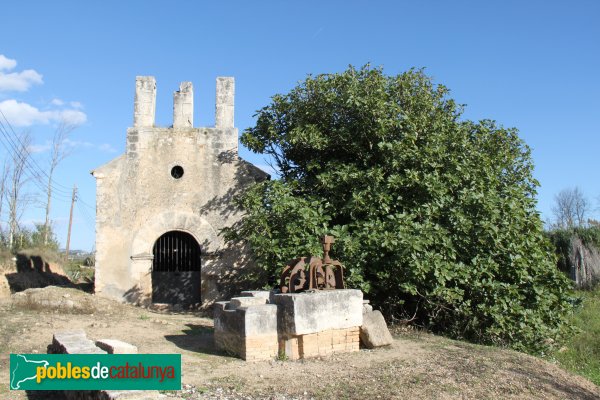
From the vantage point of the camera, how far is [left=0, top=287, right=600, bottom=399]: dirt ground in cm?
585

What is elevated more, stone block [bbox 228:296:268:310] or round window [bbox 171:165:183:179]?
round window [bbox 171:165:183:179]

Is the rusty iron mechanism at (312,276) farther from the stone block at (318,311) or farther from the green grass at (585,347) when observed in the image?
the green grass at (585,347)

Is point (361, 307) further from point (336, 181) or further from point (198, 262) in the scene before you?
point (198, 262)

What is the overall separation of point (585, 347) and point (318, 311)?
803cm

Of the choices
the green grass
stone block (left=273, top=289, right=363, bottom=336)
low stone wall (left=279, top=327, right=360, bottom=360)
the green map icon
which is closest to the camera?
the green map icon

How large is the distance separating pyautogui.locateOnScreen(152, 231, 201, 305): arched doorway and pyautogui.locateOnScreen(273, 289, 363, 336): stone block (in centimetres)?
639

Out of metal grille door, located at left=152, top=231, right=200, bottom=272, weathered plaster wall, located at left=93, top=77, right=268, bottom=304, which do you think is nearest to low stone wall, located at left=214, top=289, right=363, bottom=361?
weathered plaster wall, located at left=93, top=77, right=268, bottom=304

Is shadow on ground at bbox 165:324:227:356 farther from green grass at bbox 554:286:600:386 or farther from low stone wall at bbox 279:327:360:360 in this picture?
green grass at bbox 554:286:600:386

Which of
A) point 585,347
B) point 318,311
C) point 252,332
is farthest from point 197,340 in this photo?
point 585,347

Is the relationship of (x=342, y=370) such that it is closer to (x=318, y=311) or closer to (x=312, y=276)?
(x=318, y=311)

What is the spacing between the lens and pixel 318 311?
728 cm

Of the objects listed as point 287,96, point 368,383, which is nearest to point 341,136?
point 287,96

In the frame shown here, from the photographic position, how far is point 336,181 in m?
10.8

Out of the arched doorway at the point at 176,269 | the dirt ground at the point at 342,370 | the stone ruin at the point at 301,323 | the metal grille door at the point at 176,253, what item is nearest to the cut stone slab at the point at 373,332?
the stone ruin at the point at 301,323
